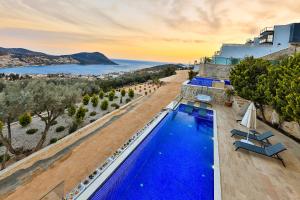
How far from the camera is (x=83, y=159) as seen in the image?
290 inches

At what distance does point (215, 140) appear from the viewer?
8.33 metres

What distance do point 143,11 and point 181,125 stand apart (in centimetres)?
1260

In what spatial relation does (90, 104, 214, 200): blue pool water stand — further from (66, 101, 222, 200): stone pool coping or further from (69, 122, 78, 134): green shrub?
(69, 122, 78, 134): green shrub

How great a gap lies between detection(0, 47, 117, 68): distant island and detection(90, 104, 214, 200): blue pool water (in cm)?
6583

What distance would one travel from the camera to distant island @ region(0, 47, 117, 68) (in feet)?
Result: 196

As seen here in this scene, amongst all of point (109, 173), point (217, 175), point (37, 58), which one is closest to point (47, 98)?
point (109, 173)

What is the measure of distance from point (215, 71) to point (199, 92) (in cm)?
856

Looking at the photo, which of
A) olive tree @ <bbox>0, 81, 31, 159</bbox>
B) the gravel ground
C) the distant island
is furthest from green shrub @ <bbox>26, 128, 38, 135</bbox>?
the distant island

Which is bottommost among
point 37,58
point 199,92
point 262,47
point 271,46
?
point 199,92

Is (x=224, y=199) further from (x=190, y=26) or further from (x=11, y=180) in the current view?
(x=190, y=26)

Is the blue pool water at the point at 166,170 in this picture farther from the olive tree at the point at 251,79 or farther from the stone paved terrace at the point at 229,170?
the olive tree at the point at 251,79

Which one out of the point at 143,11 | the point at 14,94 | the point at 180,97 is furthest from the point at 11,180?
the point at 143,11

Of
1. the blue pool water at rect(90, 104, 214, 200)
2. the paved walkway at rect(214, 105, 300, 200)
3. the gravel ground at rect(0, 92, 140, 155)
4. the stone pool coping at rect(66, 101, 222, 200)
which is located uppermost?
the stone pool coping at rect(66, 101, 222, 200)

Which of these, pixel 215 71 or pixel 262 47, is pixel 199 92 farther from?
pixel 262 47
